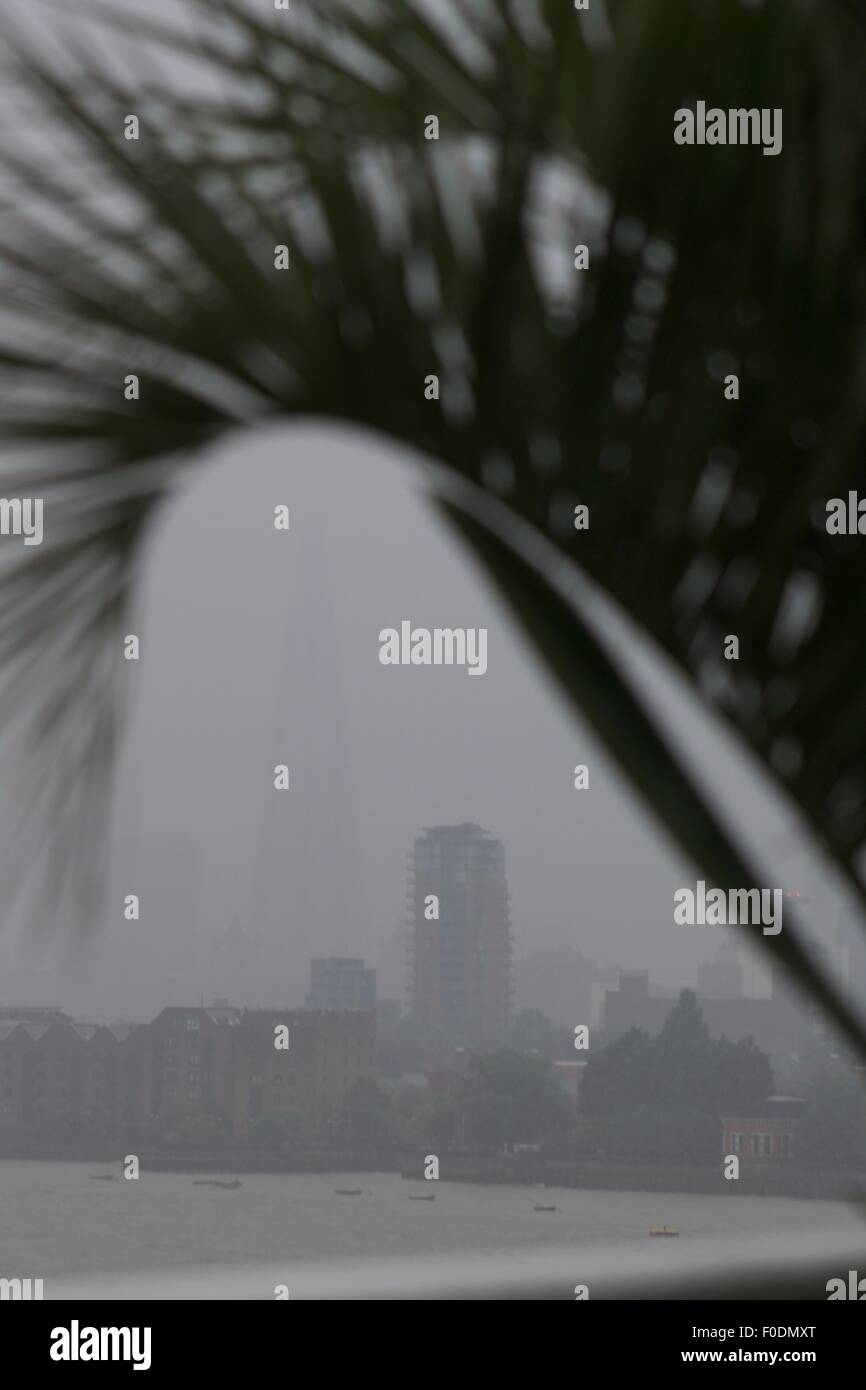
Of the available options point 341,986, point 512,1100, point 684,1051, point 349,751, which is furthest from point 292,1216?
point 684,1051

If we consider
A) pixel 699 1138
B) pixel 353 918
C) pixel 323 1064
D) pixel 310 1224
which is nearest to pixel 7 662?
pixel 353 918

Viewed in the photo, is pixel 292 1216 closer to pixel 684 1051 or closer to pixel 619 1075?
pixel 684 1051

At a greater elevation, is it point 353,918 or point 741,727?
point 353,918

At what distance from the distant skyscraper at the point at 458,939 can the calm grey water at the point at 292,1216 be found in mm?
2201

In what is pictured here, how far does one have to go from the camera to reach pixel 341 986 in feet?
25.8

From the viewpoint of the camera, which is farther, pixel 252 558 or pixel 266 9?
pixel 252 558

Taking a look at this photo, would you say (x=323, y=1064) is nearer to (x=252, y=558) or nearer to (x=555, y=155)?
(x=555, y=155)

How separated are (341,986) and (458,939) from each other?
149 cm

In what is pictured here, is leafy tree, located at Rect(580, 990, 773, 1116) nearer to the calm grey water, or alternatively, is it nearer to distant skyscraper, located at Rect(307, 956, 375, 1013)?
distant skyscraper, located at Rect(307, 956, 375, 1013)

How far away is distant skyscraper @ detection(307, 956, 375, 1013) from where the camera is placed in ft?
24.6

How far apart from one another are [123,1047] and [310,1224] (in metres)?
11.5

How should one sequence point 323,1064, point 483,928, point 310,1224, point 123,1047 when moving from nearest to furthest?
point 483,928, point 123,1047, point 323,1064, point 310,1224

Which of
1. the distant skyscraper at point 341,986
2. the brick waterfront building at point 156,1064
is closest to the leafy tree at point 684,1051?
the brick waterfront building at point 156,1064

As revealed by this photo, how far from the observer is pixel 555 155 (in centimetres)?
55
